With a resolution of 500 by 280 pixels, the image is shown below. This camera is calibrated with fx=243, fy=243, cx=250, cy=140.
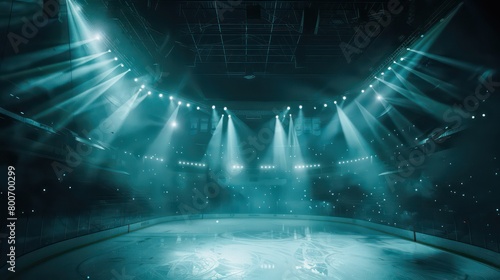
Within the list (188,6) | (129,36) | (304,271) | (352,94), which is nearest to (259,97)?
(352,94)

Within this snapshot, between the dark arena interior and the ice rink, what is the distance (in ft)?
0.28

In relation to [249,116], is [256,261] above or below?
below

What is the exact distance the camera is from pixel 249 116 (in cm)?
1756

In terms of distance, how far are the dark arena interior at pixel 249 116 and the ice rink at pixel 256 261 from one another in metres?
0.08

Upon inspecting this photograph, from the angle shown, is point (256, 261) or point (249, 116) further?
point (249, 116)

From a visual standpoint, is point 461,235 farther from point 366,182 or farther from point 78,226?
point 78,226

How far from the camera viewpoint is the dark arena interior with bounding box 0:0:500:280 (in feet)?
21.9

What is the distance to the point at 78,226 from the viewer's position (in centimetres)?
940

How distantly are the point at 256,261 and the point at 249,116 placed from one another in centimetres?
1146

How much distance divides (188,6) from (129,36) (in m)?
2.48

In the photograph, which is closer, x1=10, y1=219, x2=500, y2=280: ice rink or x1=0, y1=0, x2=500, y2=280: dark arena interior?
x1=10, y1=219, x2=500, y2=280: ice rink

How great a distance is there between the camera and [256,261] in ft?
24.5

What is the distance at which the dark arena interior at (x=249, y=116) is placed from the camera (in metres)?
6.67

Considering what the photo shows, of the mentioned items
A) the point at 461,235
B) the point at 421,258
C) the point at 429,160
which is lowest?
the point at 421,258
